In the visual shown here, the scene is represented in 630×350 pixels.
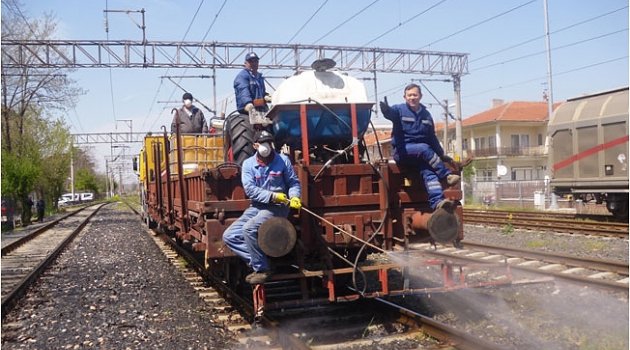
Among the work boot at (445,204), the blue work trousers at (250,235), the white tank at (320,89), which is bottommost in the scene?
the blue work trousers at (250,235)

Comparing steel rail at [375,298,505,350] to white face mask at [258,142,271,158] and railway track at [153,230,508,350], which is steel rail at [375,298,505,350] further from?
white face mask at [258,142,271,158]

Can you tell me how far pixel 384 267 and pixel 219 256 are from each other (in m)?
1.72

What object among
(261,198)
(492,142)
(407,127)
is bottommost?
(261,198)

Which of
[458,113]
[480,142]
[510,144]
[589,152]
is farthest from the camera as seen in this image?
[480,142]

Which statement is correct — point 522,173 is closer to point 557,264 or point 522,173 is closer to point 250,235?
point 557,264

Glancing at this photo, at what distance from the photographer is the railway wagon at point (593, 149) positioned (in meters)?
16.5

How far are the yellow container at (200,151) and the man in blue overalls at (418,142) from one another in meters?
4.24

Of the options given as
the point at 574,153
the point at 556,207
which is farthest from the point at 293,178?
the point at 556,207

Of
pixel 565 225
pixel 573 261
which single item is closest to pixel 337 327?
pixel 573 261

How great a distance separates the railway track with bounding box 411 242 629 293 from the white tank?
210 cm

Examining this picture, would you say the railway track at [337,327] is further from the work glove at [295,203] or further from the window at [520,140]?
the window at [520,140]

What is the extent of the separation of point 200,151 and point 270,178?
4333mm

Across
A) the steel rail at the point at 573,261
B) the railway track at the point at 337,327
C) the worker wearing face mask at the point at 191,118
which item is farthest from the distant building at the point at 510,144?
the railway track at the point at 337,327

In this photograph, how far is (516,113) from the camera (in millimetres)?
53594
